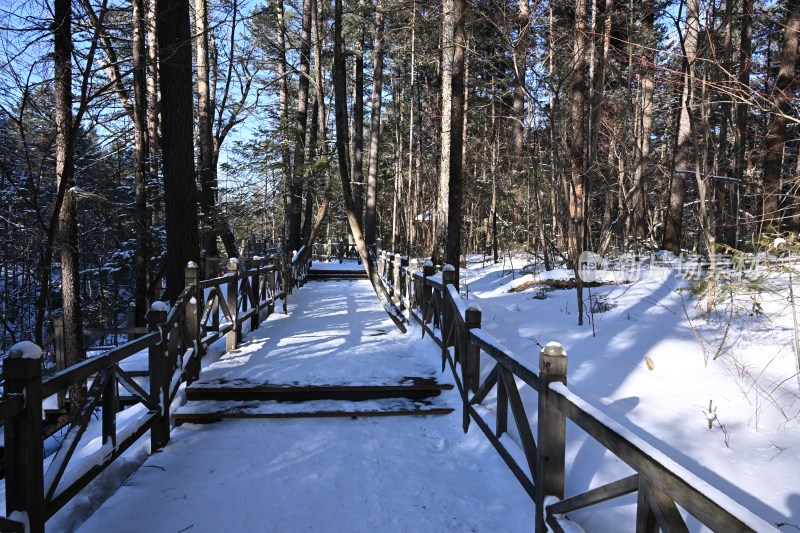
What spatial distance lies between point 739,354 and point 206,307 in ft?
21.5

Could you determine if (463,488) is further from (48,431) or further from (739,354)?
(48,431)

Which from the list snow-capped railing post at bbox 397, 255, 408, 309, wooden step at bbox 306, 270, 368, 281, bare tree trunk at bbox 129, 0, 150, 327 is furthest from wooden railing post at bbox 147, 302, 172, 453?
wooden step at bbox 306, 270, 368, 281

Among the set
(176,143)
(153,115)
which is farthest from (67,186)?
(153,115)

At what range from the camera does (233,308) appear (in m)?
7.80

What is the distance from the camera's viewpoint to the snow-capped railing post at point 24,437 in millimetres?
2500

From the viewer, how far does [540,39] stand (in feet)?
39.5

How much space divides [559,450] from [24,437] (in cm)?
291

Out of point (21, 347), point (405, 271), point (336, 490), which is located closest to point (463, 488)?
point (336, 490)

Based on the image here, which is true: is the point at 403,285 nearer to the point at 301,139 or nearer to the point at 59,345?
the point at 59,345

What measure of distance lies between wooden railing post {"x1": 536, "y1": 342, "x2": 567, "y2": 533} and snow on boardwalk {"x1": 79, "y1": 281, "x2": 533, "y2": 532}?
533mm

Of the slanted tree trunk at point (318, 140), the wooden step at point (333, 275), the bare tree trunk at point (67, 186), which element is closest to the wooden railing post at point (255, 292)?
the bare tree trunk at point (67, 186)

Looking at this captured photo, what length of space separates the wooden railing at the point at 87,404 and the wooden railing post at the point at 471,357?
2916mm

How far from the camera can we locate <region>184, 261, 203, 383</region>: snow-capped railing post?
19.3ft

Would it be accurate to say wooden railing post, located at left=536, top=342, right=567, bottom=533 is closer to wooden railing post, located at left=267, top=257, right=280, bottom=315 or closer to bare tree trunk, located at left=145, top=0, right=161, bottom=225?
wooden railing post, located at left=267, top=257, right=280, bottom=315
